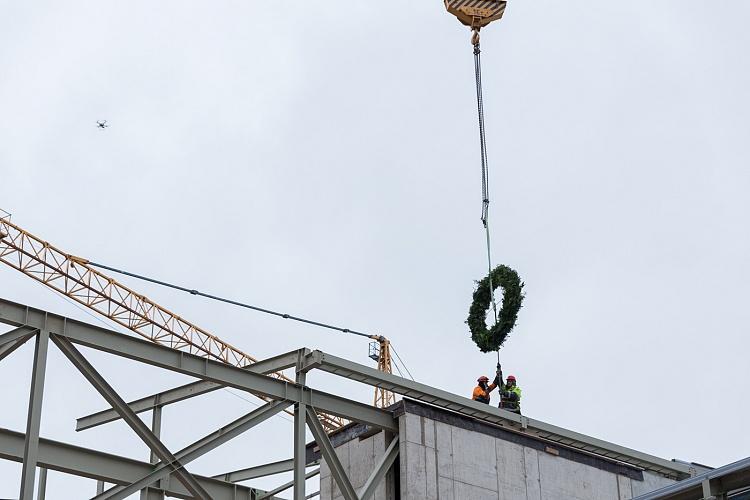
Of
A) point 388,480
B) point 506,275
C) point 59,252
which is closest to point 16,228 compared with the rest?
point 59,252

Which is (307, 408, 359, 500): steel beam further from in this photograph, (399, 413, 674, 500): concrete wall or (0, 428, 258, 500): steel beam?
(0, 428, 258, 500): steel beam

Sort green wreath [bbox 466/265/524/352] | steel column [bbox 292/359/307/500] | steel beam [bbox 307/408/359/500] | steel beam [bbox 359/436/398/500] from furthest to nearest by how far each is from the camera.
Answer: green wreath [bbox 466/265/524/352]
steel beam [bbox 359/436/398/500]
steel beam [bbox 307/408/359/500]
steel column [bbox 292/359/307/500]

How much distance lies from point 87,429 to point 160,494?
3078 mm

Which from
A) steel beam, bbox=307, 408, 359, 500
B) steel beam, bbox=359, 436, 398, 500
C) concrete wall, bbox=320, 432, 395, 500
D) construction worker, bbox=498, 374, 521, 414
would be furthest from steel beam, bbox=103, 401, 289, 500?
construction worker, bbox=498, 374, 521, 414

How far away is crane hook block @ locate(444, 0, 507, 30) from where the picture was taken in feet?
119

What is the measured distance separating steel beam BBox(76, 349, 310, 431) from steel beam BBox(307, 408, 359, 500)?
124 centimetres

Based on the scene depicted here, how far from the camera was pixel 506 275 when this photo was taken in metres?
35.3

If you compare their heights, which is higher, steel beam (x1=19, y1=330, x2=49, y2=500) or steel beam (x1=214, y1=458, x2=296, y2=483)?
steel beam (x1=214, y1=458, x2=296, y2=483)

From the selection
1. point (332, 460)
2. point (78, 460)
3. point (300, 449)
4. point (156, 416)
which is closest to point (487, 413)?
point (332, 460)

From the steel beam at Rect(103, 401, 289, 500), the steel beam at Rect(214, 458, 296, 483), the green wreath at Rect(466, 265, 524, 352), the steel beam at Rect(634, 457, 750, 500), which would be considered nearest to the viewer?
the steel beam at Rect(634, 457, 750, 500)

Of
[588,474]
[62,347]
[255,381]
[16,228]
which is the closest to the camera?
[62,347]

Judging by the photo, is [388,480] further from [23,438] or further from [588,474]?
[23,438]

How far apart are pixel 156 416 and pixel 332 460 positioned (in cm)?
429

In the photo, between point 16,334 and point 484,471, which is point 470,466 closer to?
point 484,471
